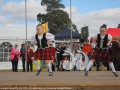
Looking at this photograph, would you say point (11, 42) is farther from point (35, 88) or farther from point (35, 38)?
point (35, 88)

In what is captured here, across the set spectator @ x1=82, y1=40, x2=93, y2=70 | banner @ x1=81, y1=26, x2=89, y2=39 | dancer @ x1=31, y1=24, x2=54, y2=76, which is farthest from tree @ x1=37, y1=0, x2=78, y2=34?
dancer @ x1=31, y1=24, x2=54, y2=76

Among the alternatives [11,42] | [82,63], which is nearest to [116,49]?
[82,63]

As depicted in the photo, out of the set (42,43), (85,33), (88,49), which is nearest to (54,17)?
(85,33)

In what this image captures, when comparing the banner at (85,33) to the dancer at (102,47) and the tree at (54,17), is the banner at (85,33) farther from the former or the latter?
the tree at (54,17)

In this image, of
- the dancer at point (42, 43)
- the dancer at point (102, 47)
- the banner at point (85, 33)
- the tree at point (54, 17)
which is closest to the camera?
the dancer at point (102, 47)

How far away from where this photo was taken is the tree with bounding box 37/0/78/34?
5400 cm

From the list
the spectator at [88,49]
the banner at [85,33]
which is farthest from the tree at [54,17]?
the spectator at [88,49]

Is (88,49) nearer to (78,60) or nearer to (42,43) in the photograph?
(78,60)

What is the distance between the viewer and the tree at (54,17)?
54.0m

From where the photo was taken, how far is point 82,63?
13.1 metres

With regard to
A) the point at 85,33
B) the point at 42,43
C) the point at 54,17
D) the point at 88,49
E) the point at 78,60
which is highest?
the point at 54,17

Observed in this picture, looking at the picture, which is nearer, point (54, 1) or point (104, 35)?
point (104, 35)

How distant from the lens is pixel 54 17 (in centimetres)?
5381

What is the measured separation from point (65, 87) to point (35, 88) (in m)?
0.58
